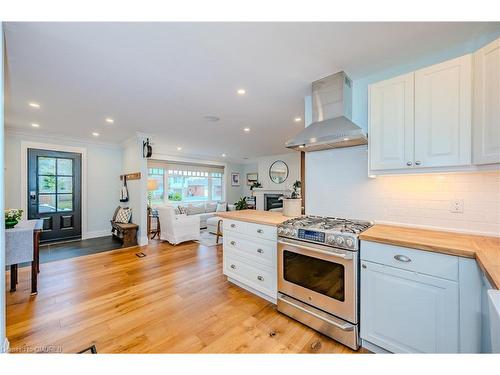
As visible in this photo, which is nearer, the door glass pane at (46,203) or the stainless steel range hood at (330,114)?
the stainless steel range hood at (330,114)

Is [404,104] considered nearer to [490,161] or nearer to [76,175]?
[490,161]

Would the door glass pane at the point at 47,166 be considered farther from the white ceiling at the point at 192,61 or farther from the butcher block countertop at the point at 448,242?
the butcher block countertop at the point at 448,242

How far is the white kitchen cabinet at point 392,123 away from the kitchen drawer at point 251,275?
4.88 ft

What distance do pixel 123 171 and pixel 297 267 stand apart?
5291mm

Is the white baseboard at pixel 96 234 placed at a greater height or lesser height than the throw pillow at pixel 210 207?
lesser

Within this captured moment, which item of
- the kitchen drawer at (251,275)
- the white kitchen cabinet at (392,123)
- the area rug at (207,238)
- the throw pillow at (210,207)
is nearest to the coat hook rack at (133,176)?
the area rug at (207,238)

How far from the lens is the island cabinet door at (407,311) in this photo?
4.22 feet

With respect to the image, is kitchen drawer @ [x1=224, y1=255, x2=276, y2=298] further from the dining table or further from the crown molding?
the crown molding

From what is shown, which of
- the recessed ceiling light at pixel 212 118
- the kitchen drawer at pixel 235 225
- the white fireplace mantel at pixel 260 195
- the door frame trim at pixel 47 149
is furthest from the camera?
the white fireplace mantel at pixel 260 195

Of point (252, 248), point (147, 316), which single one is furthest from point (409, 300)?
point (147, 316)

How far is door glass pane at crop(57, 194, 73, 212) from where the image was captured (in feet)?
15.7

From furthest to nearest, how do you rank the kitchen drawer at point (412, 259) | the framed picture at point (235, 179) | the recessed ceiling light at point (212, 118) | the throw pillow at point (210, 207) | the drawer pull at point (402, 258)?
the framed picture at point (235, 179), the throw pillow at point (210, 207), the recessed ceiling light at point (212, 118), the drawer pull at point (402, 258), the kitchen drawer at point (412, 259)

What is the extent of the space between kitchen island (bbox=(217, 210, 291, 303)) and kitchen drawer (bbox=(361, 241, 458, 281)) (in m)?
0.84

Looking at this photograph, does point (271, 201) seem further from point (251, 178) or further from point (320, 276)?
point (320, 276)
